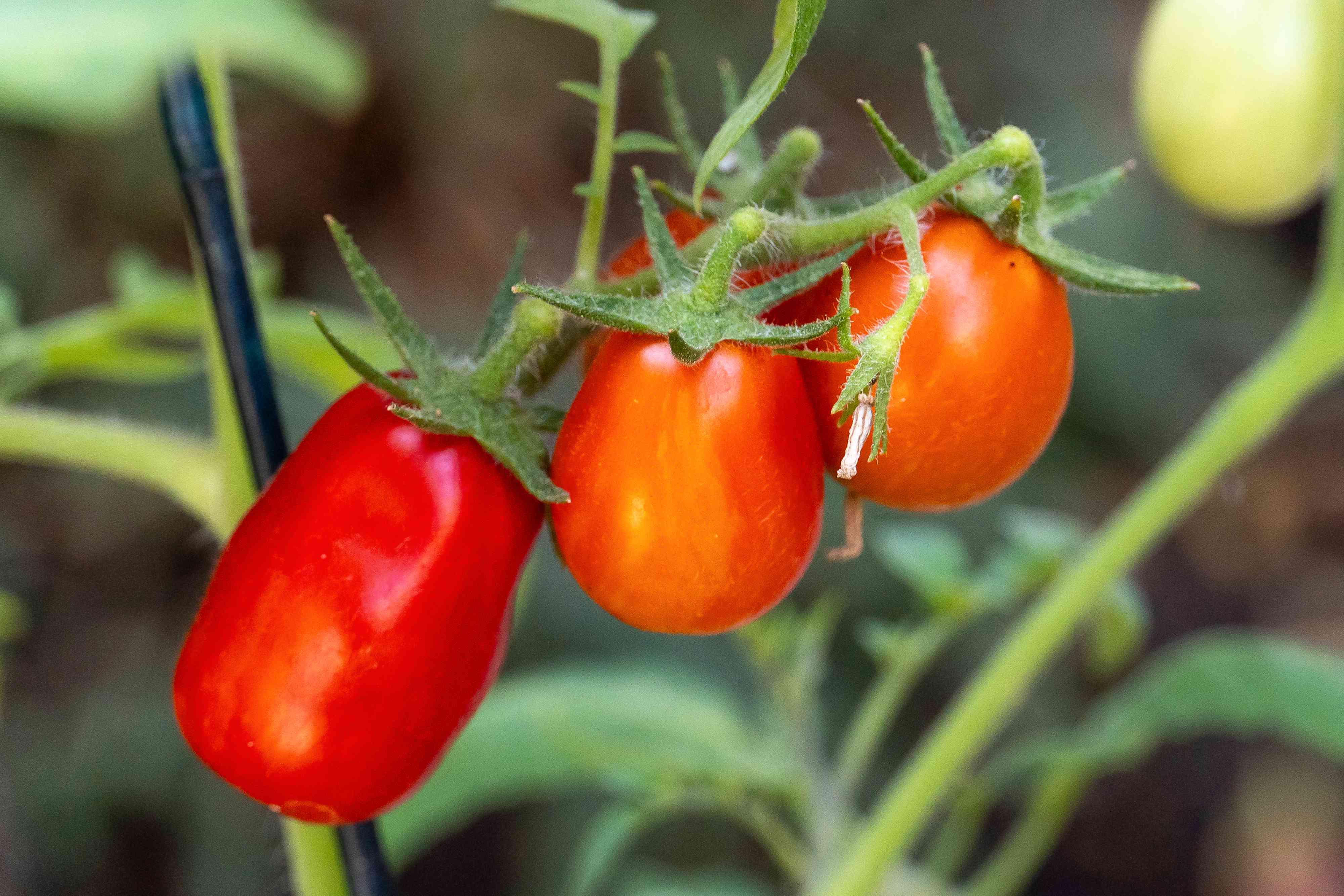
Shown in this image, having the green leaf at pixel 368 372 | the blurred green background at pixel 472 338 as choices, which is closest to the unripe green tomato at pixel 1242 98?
the green leaf at pixel 368 372

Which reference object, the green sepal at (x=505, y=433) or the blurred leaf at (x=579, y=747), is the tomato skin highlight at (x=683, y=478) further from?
the blurred leaf at (x=579, y=747)

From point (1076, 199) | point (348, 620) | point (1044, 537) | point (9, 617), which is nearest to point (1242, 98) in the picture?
point (1044, 537)

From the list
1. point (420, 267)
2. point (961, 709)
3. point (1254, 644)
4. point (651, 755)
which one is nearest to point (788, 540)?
point (961, 709)

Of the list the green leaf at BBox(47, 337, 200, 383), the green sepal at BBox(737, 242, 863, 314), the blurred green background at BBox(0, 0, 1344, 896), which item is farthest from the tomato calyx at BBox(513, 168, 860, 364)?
the blurred green background at BBox(0, 0, 1344, 896)

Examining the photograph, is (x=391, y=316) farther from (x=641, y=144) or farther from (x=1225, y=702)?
(x=1225, y=702)

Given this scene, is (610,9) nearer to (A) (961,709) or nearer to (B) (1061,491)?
(A) (961,709)

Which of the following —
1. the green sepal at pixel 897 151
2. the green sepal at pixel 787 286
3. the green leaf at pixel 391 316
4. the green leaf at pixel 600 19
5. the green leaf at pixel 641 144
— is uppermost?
the green leaf at pixel 600 19
